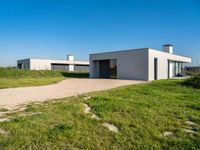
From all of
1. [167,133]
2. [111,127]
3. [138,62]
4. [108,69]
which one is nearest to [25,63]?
[108,69]

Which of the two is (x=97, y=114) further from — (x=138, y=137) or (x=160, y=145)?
(x=160, y=145)

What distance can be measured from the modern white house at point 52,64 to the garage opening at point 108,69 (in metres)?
19.3

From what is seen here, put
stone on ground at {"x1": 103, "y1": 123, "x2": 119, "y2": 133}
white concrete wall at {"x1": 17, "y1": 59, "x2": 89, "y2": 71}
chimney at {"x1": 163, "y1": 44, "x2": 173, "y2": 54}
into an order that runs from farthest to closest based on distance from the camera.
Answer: white concrete wall at {"x1": 17, "y1": 59, "x2": 89, "y2": 71} < chimney at {"x1": 163, "y1": 44, "x2": 173, "y2": 54} < stone on ground at {"x1": 103, "y1": 123, "x2": 119, "y2": 133}

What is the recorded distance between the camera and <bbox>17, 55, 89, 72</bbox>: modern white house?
39.7 metres

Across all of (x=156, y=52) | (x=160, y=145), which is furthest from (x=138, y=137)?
(x=156, y=52)

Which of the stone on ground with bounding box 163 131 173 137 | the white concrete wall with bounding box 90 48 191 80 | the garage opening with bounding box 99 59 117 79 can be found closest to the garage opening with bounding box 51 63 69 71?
the garage opening with bounding box 99 59 117 79

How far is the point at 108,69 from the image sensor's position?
1015 inches

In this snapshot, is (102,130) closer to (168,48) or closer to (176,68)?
(168,48)

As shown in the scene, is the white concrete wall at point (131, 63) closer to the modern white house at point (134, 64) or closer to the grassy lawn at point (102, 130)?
the modern white house at point (134, 64)

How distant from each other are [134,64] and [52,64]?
27.7 metres

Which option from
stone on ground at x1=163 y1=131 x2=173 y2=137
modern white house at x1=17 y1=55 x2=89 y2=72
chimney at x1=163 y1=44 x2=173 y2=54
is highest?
chimney at x1=163 y1=44 x2=173 y2=54

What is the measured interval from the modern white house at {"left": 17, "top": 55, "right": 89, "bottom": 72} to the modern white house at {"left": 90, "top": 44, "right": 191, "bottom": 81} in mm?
18235

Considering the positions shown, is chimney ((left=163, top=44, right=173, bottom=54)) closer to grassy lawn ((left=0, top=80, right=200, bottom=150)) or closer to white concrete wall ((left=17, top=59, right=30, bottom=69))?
grassy lawn ((left=0, top=80, right=200, bottom=150))

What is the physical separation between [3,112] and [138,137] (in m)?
4.24
